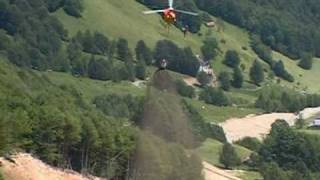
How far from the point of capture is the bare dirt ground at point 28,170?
99812 millimetres

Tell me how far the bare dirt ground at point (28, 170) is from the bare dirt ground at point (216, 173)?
55590mm

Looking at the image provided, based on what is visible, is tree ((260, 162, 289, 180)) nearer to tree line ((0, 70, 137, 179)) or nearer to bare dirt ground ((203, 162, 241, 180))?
bare dirt ground ((203, 162, 241, 180))

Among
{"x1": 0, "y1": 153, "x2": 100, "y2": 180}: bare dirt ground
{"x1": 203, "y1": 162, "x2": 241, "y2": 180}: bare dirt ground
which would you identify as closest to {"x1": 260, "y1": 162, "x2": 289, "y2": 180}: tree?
{"x1": 203, "y1": 162, "x2": 241, "y2": 180}: bare dirt ground

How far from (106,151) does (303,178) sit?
80.5m

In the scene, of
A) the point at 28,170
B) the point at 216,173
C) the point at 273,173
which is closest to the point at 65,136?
the point at 28,170

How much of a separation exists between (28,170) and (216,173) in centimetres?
7983

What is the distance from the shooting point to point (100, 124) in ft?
420

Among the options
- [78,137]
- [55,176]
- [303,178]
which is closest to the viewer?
[55,176]

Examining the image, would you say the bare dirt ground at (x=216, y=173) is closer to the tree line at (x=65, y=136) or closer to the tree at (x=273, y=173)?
the tree at (x=273, y=173)

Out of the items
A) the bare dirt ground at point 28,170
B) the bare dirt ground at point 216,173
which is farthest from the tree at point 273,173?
the bare dirt ground at point 28,170

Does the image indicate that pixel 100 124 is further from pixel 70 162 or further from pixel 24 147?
pixel 24 147

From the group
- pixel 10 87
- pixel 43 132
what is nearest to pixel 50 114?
pixel 43 132

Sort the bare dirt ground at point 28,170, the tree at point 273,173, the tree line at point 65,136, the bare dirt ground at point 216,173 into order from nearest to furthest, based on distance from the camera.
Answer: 1. the bare dirt ground at point 28,170
2. the tree line at point 65,136
3. the bare dirt ground at point 216,173
4. the tree at point 273,173

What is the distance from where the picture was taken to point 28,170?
103m
